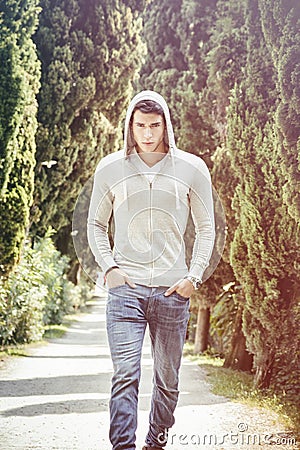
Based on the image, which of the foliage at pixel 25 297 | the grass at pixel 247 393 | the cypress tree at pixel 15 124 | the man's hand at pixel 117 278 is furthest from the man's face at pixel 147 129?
the foliage at pixel 25 297

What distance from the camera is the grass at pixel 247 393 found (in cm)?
672

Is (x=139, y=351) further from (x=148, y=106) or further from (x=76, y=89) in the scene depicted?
(x=76, y=89)

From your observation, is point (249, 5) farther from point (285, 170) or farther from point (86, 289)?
point (86, 289)

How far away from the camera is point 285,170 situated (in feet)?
21.8

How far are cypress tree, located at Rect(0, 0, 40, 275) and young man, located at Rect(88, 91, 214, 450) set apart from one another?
573cm

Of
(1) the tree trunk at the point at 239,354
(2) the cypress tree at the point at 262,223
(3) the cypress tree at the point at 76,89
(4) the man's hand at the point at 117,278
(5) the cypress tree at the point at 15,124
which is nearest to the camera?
(4) the man's hand at the point at 117,278

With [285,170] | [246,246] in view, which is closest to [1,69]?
[246,246]

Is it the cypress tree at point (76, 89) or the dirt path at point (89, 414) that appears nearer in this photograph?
the dirt path at point (89, 414)

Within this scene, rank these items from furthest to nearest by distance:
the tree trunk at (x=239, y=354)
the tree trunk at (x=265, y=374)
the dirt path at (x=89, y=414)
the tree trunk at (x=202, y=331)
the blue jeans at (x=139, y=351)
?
the tree trunk at (x=202, y=331), the tree trunk at (x=239, y=354), the tree trunk at (x=265, y=374), the dirt path at (x=89, y=414), the blue jeans at (x=139, y=351)

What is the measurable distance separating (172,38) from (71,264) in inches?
284

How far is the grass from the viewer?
6719 mm

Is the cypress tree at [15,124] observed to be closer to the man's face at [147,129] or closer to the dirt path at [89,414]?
the dirt path at [89,414]

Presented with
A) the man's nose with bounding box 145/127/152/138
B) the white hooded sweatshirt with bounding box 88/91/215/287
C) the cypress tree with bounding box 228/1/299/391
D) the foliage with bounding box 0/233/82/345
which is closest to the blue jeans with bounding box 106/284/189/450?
the white hooded sweatshirt with bounding box 88/91/215/287

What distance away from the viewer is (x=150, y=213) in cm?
400
